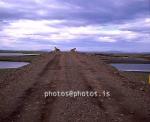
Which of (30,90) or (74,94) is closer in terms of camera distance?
(74,94)

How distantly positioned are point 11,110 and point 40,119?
217cm

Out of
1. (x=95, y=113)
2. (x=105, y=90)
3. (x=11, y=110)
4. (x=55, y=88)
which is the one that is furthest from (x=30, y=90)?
(x=95, y=113)

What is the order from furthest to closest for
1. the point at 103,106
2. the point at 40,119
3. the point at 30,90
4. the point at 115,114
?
the point at 30,90 < the point at 103,106 < the point at 115,114 < the point at 40,119

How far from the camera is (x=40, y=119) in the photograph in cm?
1219

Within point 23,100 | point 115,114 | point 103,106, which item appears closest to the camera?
point 115,114

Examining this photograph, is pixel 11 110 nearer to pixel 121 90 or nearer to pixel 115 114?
pixel 115 114

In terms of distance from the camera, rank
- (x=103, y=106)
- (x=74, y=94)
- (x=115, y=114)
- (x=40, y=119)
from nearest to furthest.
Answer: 1. (x=40, y=119)
2. (x=115, y=114)
3. (x=103, y=106)
4. (x=74, y=94)

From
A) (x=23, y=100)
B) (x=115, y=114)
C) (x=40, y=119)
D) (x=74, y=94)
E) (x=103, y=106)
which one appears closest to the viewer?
(x=40, y=119)

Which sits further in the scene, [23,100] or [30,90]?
[30,90]

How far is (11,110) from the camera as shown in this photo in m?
13.9

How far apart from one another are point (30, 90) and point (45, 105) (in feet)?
16.2

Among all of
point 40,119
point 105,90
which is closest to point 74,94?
point 105,90

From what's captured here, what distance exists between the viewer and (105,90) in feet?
65.3

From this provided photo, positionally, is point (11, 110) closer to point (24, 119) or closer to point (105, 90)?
point (24, 119)
